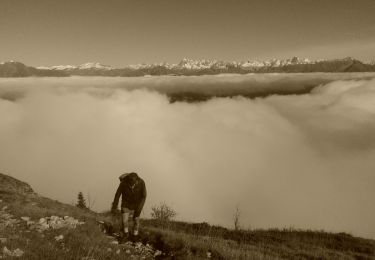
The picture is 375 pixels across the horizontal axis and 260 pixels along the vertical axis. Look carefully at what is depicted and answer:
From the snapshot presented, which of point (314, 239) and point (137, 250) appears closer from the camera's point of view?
point (137, 250)

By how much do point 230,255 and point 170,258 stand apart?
2023mm

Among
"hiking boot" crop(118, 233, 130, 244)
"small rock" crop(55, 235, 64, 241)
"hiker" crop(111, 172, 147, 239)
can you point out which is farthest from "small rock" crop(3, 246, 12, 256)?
"hiker" crop(111, 172, 147, 239)

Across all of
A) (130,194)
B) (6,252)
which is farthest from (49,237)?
(130,194)

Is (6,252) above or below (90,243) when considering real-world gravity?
above

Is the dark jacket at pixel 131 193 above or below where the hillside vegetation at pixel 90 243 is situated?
above

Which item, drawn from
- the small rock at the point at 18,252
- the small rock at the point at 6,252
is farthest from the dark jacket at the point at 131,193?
the small rock at the point at 6,252

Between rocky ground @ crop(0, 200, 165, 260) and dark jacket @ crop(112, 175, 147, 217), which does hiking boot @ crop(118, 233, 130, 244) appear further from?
dark jacket @ crop(112, 175, 147, 217)

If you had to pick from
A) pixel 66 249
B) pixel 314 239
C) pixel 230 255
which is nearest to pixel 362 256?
pixel 314 239

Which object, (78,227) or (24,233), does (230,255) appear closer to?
(78,227)

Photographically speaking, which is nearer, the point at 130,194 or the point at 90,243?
the point at 90,243

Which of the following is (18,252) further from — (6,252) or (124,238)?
(124,238)

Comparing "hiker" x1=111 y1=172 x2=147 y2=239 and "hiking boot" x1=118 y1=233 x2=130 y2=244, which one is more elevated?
"hiker" x1=111 y1=172 x2=147 y2=239

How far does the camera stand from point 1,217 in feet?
60.4

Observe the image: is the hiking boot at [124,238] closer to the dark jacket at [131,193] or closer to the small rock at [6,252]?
the dark jacket at [131,193]
